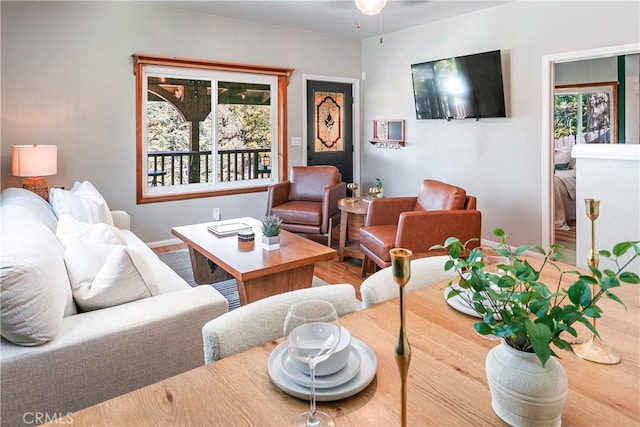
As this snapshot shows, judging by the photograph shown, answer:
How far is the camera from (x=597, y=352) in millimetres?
951

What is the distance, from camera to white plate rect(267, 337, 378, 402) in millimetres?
822

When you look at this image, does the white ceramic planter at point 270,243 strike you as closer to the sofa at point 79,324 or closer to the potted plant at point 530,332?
the sofa at point 79,324

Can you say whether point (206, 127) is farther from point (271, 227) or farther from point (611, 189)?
point (611, 189)

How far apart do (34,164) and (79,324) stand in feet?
8.83

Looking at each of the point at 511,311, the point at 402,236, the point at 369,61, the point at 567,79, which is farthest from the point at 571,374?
the point at 567,79

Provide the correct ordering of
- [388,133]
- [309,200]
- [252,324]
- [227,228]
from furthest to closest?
[388,133] < [309,200] < [227,228] < [252,324]

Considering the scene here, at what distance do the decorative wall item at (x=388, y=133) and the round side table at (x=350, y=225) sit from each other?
167cm

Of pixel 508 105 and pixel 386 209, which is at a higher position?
pixel 508 105

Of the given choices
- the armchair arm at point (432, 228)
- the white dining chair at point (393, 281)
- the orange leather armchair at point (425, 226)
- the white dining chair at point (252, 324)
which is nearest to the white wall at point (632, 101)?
the orange leather armchair at point (425, 226)

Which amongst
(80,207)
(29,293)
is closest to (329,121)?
(80,207)

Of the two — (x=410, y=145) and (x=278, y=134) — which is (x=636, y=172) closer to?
(x=410, y=145)

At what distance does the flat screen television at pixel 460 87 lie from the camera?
443cm

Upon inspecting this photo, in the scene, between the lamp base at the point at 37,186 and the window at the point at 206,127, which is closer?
the lamp base at the point at 37,186

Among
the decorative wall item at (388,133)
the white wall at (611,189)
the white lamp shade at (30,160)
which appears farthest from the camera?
the decorative wall item at (388,133)
